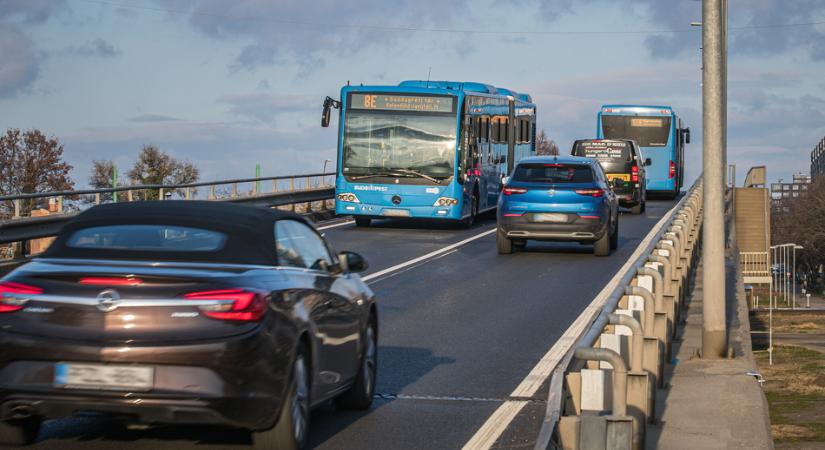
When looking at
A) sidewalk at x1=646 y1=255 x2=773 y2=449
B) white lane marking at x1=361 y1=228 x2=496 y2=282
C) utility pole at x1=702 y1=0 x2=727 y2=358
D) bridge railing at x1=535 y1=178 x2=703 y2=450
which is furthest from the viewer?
white lane marking at x1=361 y1=228 x2=496 y2=282

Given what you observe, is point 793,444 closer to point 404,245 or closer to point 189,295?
point 404,245

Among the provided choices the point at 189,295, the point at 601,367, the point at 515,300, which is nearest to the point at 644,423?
the point at 601,367

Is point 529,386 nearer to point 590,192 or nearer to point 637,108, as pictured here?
point 590,192

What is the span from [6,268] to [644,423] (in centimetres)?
1256

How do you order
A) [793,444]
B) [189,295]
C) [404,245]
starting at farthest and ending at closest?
[793,444] → [404,245] → [189,295]

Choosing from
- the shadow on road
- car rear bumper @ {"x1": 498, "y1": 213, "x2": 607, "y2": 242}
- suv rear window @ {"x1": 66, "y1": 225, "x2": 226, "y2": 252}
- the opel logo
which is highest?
suv rear window @ {"x1": 66, "y1": 225, "x2": 226, "y2": 252}

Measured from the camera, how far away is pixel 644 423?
8773mm

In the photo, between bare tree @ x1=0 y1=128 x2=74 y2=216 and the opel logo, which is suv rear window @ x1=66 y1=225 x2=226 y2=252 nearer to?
the opel logo

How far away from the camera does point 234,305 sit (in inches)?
297

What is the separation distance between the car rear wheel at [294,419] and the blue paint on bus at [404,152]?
23.1m

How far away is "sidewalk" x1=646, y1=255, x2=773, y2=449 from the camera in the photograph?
9.49 m

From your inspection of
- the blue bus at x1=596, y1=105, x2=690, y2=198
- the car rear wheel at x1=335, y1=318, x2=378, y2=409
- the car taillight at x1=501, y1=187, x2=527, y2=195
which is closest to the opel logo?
the car rear wheel at x1=335, y1=318, x2=378, y2=409

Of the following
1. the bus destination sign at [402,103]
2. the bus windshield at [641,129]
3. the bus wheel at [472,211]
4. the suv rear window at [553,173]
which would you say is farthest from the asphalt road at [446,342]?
the bus windshield at [641,129]

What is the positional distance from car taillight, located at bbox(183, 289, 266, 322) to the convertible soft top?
1.81ft
